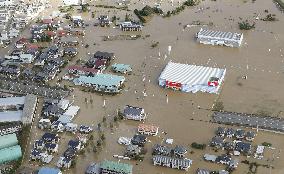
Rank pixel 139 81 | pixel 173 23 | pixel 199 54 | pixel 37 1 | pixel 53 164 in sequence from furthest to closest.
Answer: pixel 37 1, pixel 173 23, pixel 199 54, pixel 139 81, pixel 53 164

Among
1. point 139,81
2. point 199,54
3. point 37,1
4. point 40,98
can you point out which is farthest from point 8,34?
point 199,54

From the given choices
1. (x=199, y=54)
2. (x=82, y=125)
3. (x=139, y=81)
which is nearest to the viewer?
(x=82, y=125)

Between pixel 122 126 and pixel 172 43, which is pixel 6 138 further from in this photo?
pixel 172 43

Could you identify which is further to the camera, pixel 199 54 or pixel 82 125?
pixel 199 54

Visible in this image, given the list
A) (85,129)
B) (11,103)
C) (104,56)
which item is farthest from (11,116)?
(104,56)

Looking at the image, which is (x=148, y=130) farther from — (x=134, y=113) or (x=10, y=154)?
(x=10, y=154)
